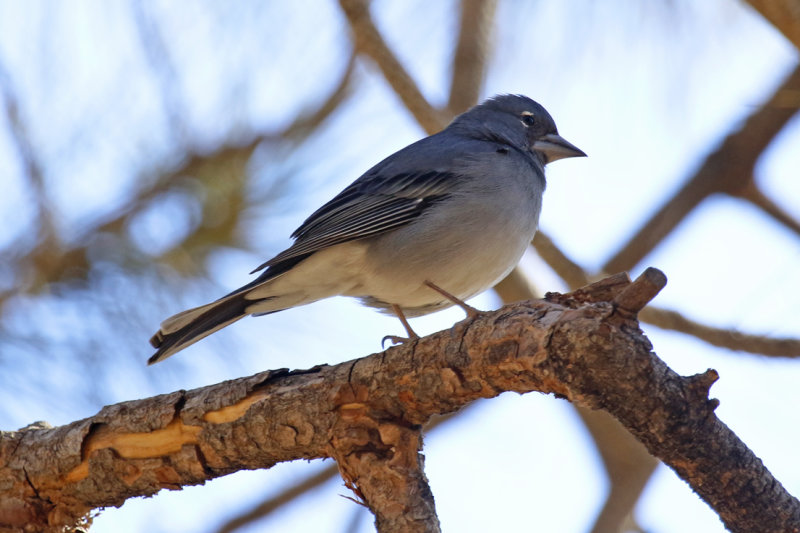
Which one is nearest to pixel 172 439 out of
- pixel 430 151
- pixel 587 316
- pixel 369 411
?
pixel 369 411

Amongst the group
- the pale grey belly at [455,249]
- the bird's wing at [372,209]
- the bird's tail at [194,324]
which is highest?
the bird's wing at [372,209]

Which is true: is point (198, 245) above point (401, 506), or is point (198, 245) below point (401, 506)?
above

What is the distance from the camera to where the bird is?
450cm

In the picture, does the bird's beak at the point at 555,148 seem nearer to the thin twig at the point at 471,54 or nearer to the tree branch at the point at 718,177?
the thin twig at the point at 471,54

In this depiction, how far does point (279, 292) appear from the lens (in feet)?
15.3

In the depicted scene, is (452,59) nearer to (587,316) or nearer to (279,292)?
(279,292)

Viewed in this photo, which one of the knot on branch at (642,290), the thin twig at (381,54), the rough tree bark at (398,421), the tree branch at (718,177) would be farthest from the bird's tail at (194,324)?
the knot on branch at (642,290)

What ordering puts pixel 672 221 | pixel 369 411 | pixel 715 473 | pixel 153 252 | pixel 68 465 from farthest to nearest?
1. pixel 672 221
2. pixel 153 252
3. pixel 68 465
4. pixel 369 411
5. pixel 715 473

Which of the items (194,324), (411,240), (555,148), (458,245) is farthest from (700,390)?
(555,148)

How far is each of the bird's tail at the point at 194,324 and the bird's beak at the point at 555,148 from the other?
2.31 meters

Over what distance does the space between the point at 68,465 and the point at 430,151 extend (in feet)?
8.50

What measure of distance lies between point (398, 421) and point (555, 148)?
9.64 feet

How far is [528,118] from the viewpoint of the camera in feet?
19.1

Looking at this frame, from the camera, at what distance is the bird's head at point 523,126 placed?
18.2 ft
